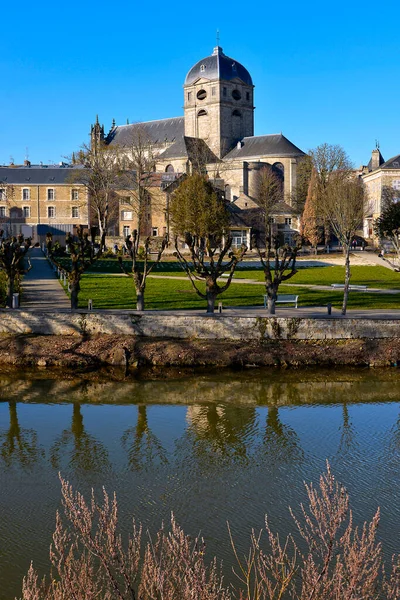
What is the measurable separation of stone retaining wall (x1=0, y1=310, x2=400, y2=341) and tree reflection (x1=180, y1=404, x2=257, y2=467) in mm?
4208

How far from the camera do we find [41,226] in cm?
6462

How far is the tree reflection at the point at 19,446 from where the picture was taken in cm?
1152

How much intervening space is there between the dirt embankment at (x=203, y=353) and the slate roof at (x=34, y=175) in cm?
4945

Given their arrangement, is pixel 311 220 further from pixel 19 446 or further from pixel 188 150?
pixel 19 446

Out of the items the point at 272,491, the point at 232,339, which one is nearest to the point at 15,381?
the point at 232,339

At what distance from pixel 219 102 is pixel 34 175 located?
2100 centimetres

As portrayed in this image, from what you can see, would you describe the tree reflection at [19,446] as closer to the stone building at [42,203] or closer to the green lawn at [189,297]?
the green lawn at [189,297]

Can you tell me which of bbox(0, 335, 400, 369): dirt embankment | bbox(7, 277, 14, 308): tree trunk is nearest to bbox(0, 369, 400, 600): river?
bbox(0, 335, 400, 369): dirt embankment

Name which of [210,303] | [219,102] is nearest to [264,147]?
[219,102]

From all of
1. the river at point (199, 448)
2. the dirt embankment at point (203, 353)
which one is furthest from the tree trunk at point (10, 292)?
the river at point (199, 448)

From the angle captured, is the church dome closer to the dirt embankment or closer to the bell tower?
the bell tower

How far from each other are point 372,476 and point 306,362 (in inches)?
319

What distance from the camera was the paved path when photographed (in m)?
22.6

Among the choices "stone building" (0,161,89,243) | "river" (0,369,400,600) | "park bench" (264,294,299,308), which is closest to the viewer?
"river" (0,369,400,600)
